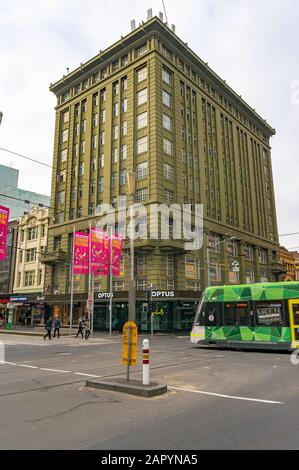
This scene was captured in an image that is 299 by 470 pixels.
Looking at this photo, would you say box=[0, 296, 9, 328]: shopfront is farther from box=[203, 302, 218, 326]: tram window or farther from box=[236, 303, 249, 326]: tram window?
box=[236, 303, 249, 326]: tram window

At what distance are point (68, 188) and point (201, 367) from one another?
42.5 metres

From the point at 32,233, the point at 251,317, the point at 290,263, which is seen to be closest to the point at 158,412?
the point at 251,317

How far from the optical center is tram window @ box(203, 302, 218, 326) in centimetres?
2133

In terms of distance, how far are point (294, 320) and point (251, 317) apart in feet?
7.42

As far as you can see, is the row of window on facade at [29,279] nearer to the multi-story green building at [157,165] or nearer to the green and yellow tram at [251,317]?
the multi-story green building at [157,165]

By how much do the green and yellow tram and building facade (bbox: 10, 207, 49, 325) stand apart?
36.2m

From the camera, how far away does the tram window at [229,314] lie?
2066 centimetres

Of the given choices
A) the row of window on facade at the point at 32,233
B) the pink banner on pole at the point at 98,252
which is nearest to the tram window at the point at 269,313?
the pink banner on pole at the point at 98,252

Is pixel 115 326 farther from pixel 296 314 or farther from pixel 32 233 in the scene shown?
pixel 32 233

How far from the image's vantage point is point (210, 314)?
21547 mm

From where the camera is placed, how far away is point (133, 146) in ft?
148

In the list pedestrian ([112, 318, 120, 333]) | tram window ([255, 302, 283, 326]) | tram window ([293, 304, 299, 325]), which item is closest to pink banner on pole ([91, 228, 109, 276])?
pedestrian ([112, 318, 120, 333])

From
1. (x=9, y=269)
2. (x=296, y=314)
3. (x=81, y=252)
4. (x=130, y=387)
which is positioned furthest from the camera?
(x=9, y=269)
